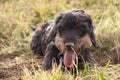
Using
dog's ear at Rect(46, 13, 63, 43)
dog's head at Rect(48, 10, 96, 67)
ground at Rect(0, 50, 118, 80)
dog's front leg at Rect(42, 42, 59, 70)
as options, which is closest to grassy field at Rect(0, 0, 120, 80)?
ground at Rect(0, 50, 118, 80)

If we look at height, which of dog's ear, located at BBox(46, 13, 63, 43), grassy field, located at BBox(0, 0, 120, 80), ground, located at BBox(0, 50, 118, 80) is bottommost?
ground, located at BBox(0, 50, 118, 80)

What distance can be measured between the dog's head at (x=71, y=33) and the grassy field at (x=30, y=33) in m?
0.31

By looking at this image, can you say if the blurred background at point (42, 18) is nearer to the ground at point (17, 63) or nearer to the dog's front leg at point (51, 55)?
the ground at point (17, 63)

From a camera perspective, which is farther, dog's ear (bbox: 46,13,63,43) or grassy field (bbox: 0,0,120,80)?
dog's ear (bbox: 46,13,63,43)

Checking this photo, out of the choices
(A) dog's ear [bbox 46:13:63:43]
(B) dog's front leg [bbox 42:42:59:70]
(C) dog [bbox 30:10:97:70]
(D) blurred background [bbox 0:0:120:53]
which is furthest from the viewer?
(D) blurred background [bbox 0:0:120:53]

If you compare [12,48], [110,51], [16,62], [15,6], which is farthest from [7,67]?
[15,6]

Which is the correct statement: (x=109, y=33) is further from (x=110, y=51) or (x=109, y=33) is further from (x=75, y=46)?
(x=75, y=46)

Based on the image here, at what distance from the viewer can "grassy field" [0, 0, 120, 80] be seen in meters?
4.98

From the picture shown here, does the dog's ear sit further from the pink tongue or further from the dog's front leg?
the pink tongue

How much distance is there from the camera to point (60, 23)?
5.28 meters

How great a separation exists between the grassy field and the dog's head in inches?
12.3

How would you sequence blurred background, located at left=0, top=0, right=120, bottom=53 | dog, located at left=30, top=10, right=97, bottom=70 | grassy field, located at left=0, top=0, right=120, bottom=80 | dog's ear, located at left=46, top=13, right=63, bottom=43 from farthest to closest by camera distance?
blurred background, located at left=0, top=0, right=120, bottom=53, dog's ear, located at left=46, top=13, right=63, bottom=43, dog, located at left=30, top=10, right=97, bottom=70, grassy field, located at left=0, top=0, right=120, bottom=80

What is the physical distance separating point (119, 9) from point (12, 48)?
7.59 ft

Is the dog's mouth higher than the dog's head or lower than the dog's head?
lower
